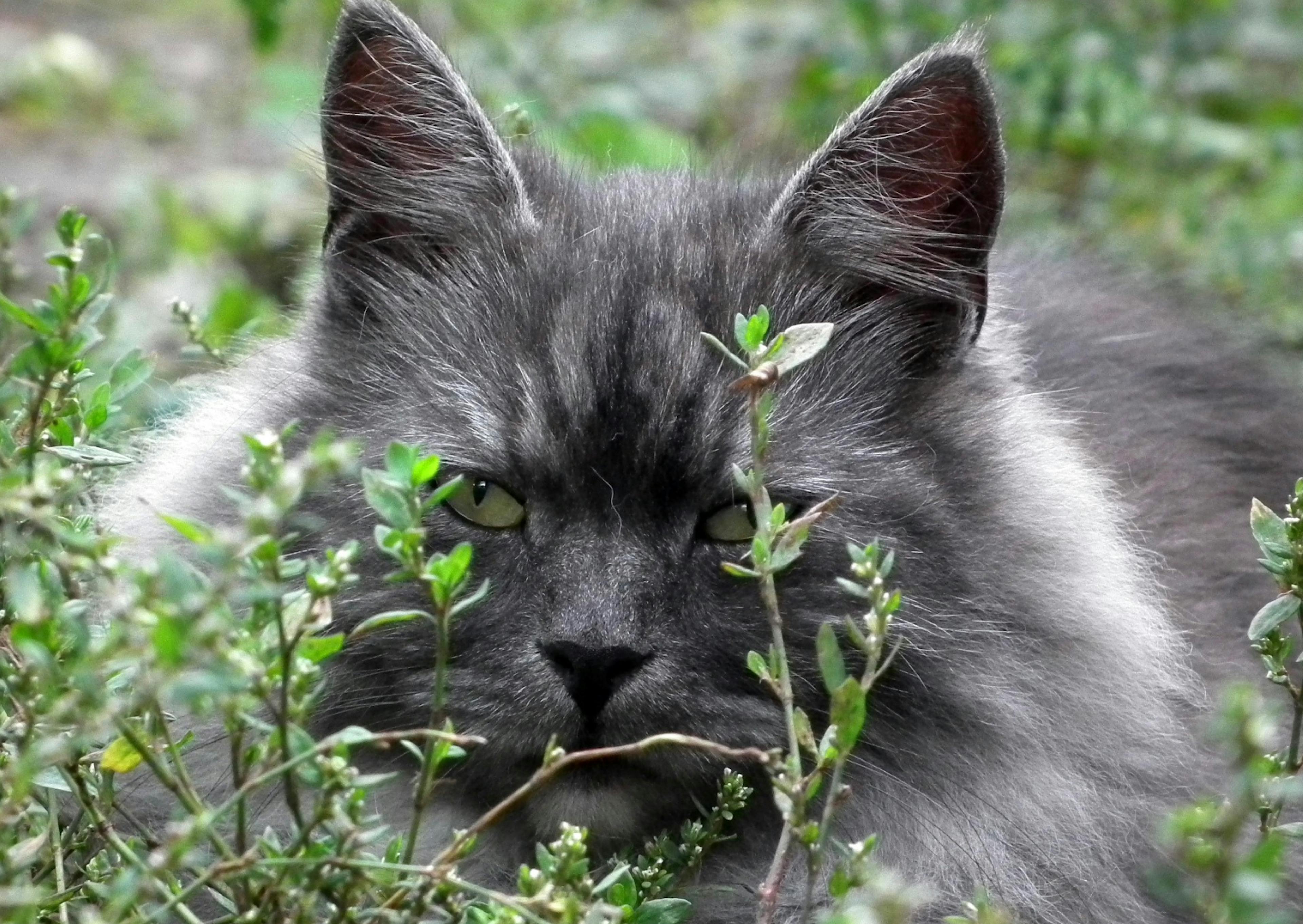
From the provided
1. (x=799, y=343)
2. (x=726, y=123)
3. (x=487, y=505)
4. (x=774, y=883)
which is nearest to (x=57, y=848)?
(x=487, y=505)

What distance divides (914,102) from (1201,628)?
137 cm

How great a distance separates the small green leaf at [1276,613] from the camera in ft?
6.99

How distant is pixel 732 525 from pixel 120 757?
39.7 inches

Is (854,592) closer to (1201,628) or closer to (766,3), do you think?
(1201,628)

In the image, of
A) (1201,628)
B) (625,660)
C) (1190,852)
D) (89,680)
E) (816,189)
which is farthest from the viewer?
(1201,628)

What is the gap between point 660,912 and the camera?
2.12 meters

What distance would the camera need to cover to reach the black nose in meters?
2.29

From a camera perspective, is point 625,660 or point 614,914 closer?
point 614,914

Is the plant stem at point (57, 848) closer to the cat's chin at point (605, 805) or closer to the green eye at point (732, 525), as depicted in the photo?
the cat's chin at point (605, 805)

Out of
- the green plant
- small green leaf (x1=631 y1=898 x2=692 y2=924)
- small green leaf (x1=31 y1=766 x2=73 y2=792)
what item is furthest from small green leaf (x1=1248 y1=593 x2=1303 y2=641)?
small green leaf (x1=31 y1=766 x2=73 y2=792)

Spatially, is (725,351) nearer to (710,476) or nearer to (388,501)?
(710,476)

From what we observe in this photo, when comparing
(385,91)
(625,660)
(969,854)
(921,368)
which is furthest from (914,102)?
(969,854)

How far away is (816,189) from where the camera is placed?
9.16 feet

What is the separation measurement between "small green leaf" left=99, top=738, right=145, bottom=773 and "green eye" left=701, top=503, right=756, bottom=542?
37.8 inches
